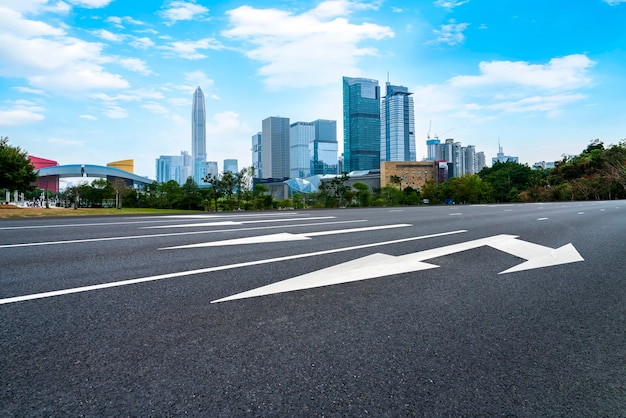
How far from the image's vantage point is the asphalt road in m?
1.58

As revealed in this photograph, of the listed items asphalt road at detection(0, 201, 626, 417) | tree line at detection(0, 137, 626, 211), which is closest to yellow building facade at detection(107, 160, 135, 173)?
tree line at detection(0, 137, 626, 211)

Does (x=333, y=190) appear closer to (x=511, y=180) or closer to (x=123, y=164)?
(x=511, y=180)

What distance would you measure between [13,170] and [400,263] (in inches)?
1524

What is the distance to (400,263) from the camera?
4578 mm

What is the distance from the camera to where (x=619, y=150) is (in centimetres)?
7700

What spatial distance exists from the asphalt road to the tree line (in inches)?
1450

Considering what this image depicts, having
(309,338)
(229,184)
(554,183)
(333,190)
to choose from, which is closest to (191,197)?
(229,184)

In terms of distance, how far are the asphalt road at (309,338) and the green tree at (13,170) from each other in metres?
35.0

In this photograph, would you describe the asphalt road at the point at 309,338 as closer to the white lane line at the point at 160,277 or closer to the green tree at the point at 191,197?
the white lane line at the point at 160,277

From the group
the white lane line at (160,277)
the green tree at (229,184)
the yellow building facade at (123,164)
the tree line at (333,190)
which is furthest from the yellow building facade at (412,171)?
the white lane line at (160,277)

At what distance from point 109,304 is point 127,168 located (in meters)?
160

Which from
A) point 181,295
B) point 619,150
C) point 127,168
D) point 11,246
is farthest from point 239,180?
point 127,168

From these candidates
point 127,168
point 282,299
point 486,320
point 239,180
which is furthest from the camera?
point 127,168

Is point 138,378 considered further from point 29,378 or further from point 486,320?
point 486,320
